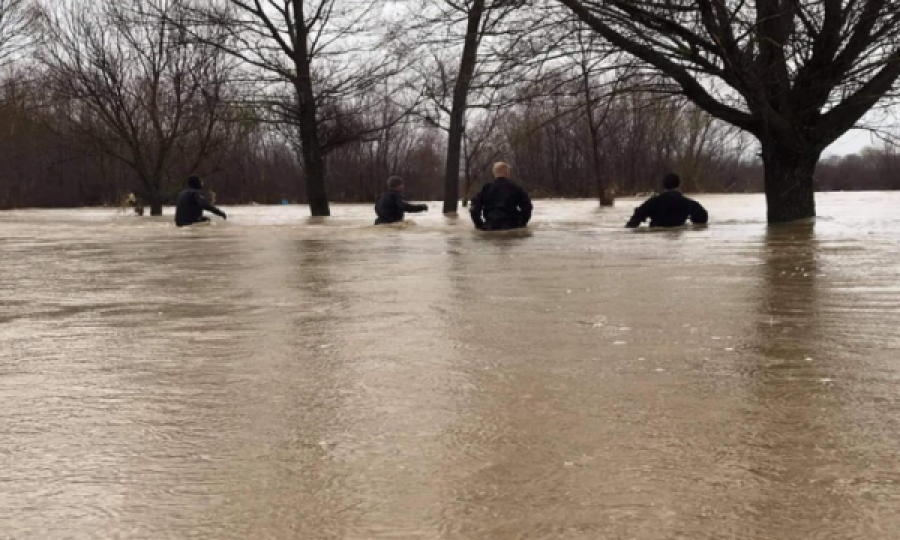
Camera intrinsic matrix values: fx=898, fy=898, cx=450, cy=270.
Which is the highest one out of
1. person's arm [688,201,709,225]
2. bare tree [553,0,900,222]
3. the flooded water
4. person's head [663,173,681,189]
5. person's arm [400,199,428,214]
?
bare tree [553,0,900,222]

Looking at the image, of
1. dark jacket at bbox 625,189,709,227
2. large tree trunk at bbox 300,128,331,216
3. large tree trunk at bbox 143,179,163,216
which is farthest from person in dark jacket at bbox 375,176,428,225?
large tree trunk at bbox 143,179,163,216

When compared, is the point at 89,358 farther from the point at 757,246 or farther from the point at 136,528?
the point at 757,246

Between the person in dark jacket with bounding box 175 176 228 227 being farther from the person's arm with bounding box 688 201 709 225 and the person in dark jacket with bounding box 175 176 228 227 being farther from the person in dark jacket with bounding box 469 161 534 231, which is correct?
the person's arm with bounding box 688 201 709 225

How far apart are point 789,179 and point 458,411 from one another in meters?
12.0

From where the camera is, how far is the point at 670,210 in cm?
1388

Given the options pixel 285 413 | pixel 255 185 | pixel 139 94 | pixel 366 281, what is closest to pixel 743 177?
pixel 255 185

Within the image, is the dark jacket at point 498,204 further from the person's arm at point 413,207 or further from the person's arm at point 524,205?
the person's arm at point 413,207

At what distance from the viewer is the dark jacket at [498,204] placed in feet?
45.1

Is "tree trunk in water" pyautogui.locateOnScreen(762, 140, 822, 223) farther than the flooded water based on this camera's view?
Yes

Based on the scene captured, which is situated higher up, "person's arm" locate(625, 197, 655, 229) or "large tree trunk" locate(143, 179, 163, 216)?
"large tree trunk" locate(143, 179, 163, 216)

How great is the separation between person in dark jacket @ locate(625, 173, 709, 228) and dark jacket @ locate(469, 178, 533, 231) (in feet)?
5.96

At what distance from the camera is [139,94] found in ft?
95.7

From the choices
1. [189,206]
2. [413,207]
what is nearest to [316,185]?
[189,206]

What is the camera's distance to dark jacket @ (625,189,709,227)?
13.9 m
